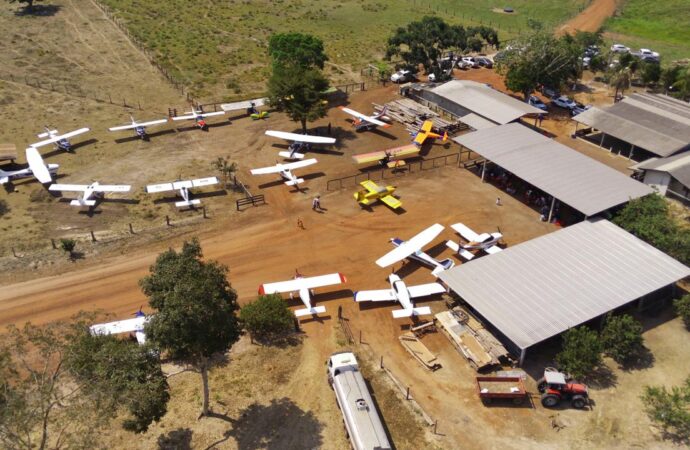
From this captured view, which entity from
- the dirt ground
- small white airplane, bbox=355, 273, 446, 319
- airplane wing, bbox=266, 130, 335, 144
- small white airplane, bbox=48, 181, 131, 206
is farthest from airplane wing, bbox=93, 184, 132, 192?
small white airplane, bbox=355, 273, 446, 319

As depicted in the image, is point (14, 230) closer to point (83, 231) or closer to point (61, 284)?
point (83, 231)

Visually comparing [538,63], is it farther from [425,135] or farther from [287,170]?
[287,170]

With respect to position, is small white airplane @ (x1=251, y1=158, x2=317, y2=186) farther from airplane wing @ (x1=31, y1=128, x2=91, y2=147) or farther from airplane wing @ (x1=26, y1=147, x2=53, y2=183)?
airplane wing @ (x1=31, y1=128, x2=91, y2=147)

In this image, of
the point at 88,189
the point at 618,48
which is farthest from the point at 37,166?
the point at 618,48

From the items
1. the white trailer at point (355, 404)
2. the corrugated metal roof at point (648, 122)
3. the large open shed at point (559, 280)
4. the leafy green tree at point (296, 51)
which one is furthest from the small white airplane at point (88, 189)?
the corrugated metal roof at point (648, 122)

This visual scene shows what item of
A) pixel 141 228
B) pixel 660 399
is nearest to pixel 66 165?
pixel 141 228
